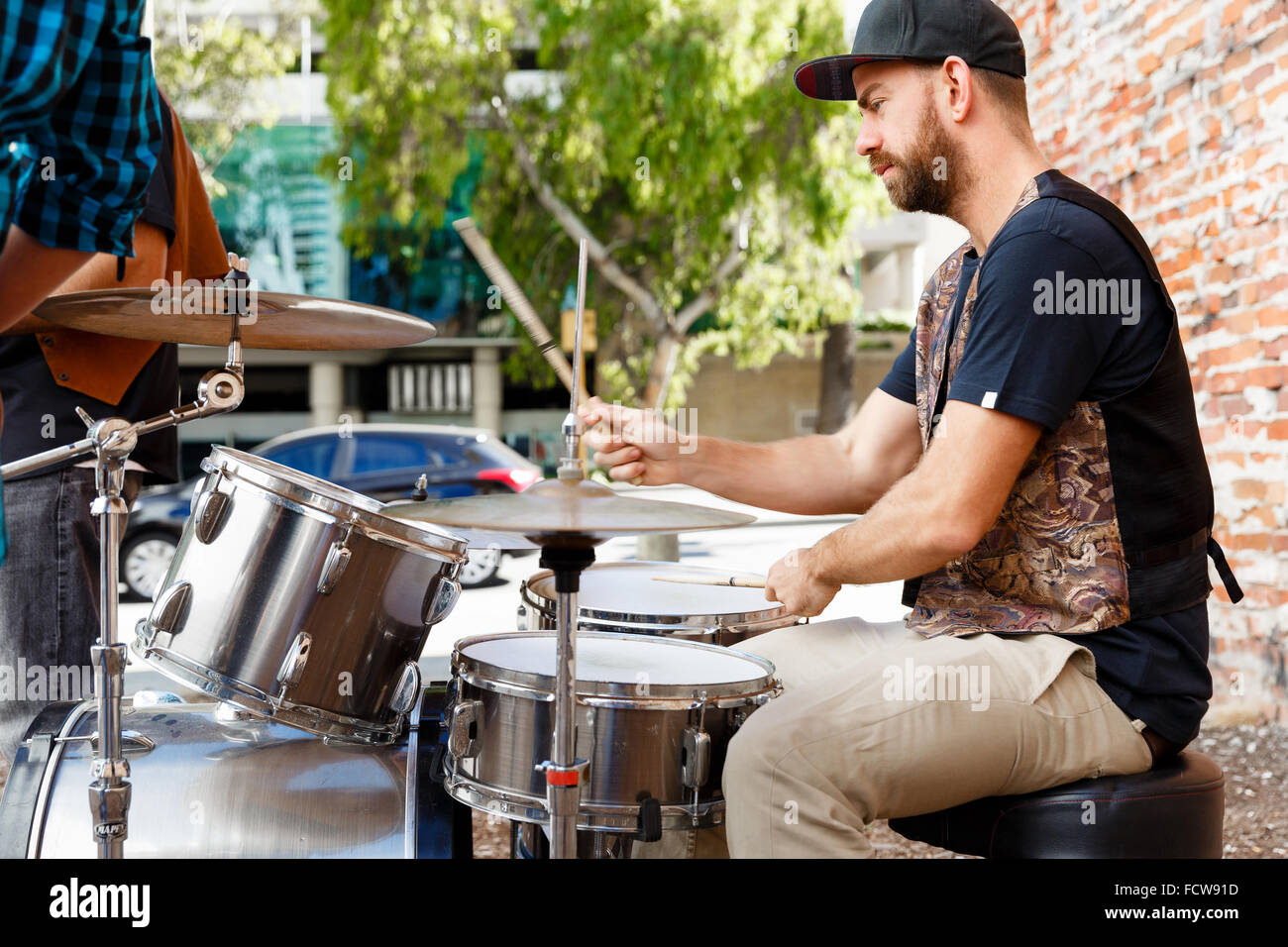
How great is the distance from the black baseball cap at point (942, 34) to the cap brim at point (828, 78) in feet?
0.30

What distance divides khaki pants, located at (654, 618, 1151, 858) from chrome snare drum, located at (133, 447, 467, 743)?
744mm

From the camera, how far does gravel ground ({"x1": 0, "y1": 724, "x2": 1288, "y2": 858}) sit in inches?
130

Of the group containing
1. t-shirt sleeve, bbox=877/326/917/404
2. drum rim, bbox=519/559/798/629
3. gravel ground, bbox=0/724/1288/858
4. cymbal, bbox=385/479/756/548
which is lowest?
gravel ground, bbox=0/724/1288/858

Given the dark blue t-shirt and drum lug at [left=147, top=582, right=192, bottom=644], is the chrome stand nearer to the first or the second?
drum lug at [left=147, top=582, right=192, bottom=644]

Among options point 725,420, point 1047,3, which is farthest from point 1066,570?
point 725,420

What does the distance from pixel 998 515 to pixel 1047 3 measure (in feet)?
11.8

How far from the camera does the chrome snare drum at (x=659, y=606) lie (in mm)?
2340

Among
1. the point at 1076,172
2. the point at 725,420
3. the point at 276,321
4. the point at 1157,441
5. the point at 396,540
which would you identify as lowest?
the point at 725,420

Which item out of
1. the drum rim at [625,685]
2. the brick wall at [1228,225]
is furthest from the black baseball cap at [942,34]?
the brick wall at [1228,225]

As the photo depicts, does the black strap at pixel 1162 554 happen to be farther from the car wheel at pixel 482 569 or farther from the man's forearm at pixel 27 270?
the car wheel at pixel 482 569

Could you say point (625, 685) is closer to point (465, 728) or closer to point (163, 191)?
point (465, 728)

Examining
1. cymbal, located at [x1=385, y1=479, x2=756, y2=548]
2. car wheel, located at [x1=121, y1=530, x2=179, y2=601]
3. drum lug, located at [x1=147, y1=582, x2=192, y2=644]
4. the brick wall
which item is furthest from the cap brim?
car wheel, located at [x1=121, y1=530, x2=179, y2=601]

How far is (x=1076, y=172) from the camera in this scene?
472cm
